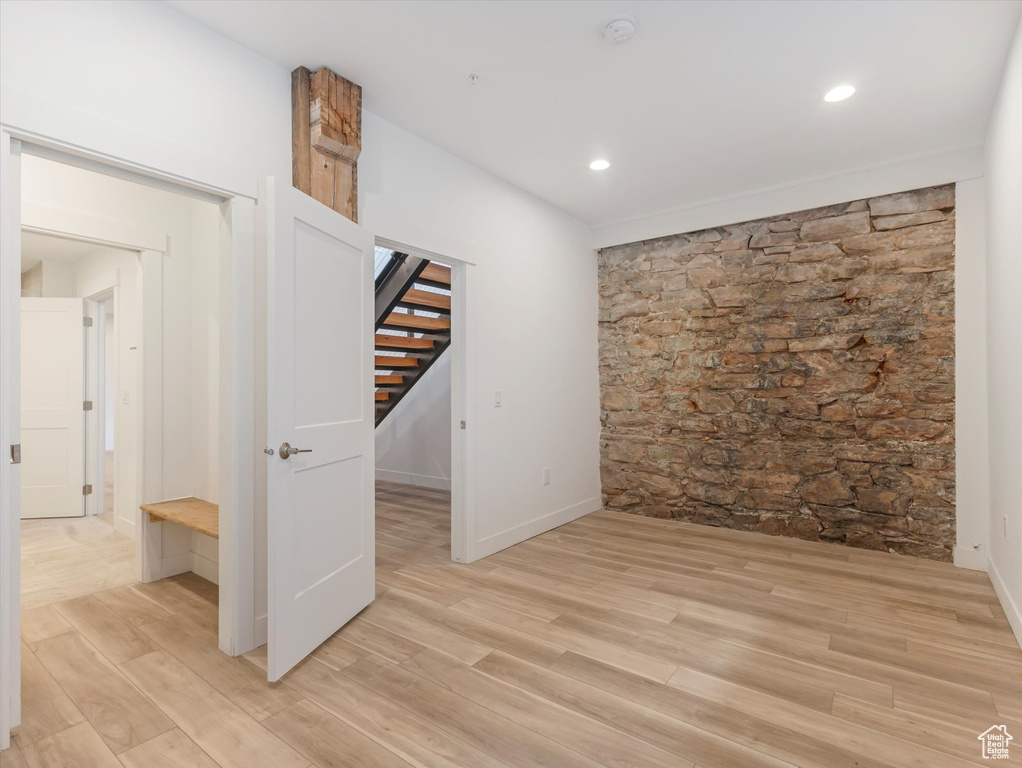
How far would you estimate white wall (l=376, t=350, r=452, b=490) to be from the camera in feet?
19.9

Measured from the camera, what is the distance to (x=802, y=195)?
3834 mm

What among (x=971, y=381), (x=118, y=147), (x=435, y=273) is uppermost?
(x=435, y=273)

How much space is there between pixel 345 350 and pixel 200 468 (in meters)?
1.67

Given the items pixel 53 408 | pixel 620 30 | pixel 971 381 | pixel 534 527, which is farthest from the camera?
pixel 53 408

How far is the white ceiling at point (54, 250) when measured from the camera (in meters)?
4.41

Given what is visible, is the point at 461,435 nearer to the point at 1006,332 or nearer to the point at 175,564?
the point at 175,564

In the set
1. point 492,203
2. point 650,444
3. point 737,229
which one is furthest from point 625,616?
point 737,229

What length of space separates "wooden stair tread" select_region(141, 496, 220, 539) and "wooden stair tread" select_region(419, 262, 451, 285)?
2.66 m

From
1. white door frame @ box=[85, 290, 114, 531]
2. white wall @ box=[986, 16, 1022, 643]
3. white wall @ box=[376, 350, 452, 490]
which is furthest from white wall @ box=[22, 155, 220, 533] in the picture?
white wall @ box=[986, 16, 1022, 643]

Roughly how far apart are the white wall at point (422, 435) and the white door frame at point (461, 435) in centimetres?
248

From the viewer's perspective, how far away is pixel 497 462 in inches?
144

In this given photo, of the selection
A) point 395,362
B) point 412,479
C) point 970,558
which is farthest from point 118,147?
point 412,479

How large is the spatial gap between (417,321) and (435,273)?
61 cm

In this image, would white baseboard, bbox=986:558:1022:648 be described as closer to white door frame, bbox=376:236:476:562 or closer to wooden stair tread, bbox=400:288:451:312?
white door frame, bbox=376:236:476:562
